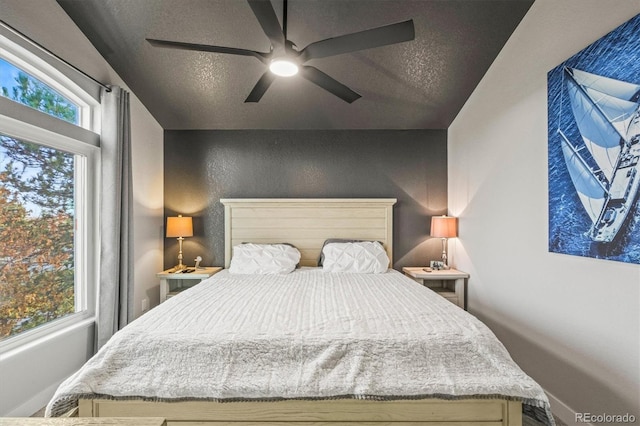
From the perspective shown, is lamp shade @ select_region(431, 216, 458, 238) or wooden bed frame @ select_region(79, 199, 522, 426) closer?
wooden bed frame @ select_region(79, 199, 522, 426)

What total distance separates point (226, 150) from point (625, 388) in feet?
12.3

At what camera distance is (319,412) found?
1317 mm

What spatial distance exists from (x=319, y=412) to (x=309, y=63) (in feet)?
8.65

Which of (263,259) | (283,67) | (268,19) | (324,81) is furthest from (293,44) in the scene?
(263,259)

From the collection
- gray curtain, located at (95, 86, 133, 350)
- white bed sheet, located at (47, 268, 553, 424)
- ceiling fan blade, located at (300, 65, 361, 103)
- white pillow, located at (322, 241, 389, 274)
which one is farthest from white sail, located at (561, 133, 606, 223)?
gray curtain, located at (95, 86, 133, 350)

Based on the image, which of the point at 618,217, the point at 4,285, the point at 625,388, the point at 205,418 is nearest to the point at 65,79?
the point at 4,285

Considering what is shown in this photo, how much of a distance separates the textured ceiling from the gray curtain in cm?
48

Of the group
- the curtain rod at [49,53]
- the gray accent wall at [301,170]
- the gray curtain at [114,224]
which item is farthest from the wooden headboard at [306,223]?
the curtain rod at [49,53]

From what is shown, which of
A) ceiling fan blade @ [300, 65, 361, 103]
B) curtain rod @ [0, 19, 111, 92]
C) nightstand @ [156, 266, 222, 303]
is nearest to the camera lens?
curtain rod @ [0, 19, 111, 92]

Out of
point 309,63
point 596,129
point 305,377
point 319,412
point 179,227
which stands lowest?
point 319,412

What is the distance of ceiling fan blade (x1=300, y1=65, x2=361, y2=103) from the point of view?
2025mm

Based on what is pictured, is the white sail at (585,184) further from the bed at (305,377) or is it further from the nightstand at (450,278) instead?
the nightstand at (450,278)

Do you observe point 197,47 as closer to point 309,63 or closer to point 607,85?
point 309,63

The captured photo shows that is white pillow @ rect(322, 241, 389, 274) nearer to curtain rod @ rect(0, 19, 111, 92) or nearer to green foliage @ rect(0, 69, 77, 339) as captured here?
green foliage @ rect(0, 69, 77, 339)
